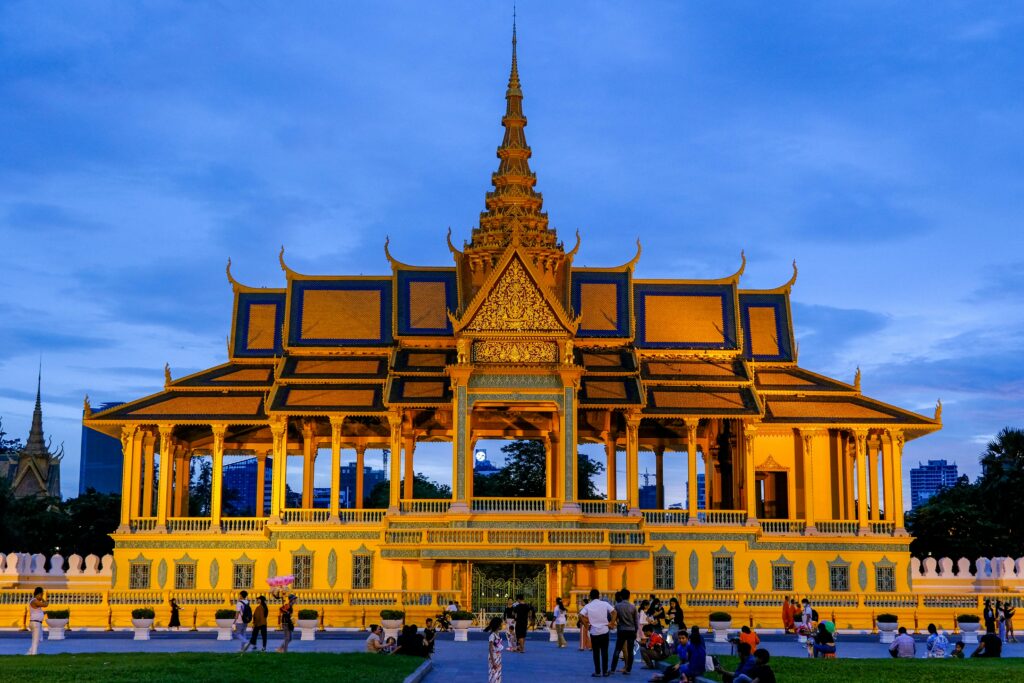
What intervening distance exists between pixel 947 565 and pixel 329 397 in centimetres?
2470

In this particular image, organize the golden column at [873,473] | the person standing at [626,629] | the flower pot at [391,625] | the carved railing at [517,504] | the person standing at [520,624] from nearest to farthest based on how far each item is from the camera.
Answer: the person standing at [626,629], the person standing at [520,624], the flower pot at [391,625], the carved railing at [517,504], the golden column at [873,473]

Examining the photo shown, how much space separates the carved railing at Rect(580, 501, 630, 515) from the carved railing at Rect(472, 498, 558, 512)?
4.28ft

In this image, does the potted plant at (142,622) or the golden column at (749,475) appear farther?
the golden column at (749,475)

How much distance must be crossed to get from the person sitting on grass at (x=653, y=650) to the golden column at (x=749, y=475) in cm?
2415

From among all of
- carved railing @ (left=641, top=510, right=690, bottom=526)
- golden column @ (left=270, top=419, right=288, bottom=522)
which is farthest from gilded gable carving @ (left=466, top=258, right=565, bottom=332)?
golden column @ (left=270, top=419, right=288, bottom=522)

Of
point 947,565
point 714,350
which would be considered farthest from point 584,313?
point 947,565

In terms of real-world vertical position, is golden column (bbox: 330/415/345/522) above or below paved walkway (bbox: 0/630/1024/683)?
above

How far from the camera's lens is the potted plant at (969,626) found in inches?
1650

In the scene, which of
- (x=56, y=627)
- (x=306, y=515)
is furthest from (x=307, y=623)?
(x=306, y=515)

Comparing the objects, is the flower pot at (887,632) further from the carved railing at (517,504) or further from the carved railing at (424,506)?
the carved railing at (424,506)

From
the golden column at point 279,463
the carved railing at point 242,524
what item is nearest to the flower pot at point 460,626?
the golden column at point 279,463

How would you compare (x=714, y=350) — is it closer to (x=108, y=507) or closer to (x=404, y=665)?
(x=404, y=665)

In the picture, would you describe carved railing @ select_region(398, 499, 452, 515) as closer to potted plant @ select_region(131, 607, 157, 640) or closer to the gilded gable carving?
the gilded gable carving

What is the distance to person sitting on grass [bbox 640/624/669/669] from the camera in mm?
30016
